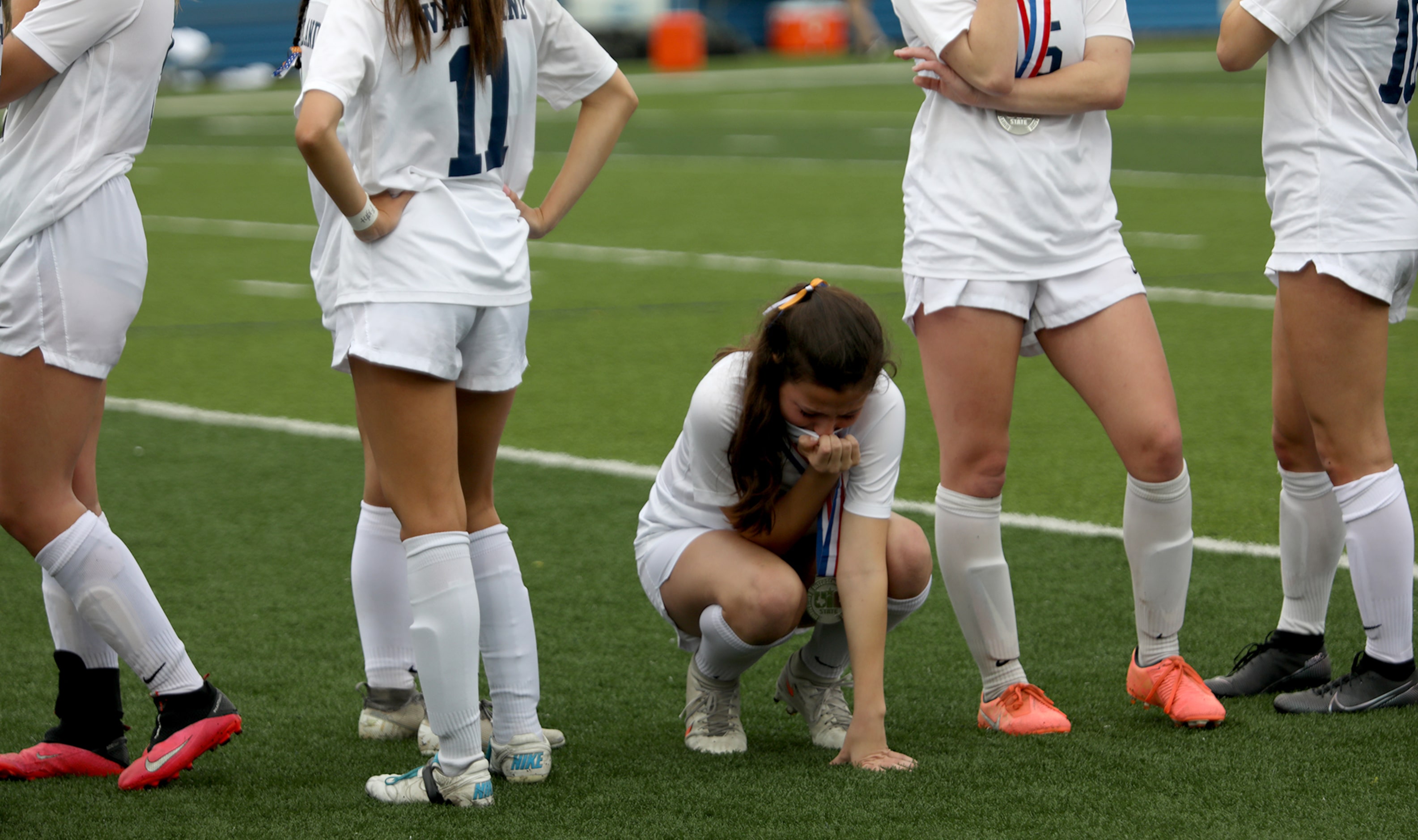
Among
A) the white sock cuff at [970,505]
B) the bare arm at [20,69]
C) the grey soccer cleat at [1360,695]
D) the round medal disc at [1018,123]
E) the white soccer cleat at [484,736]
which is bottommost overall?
the grey soccer cleat at [1360,695]

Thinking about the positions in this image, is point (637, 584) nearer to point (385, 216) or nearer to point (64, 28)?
point (385, 216)

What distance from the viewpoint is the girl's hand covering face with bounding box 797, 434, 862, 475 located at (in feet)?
11.2

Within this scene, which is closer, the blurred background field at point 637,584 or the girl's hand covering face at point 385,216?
the girl's hand covering face at point 385,216

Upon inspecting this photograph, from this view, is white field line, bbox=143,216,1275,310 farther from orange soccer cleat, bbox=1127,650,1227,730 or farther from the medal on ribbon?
the medal on ribbon

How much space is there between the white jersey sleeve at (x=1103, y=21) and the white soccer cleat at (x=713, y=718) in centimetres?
160

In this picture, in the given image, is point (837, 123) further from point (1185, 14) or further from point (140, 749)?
point (1185, 14)

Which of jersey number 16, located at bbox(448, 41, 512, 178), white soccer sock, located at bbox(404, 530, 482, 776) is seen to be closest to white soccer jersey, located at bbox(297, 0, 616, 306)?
jersey number 16, located at bbox(448, 41, 512, 178)

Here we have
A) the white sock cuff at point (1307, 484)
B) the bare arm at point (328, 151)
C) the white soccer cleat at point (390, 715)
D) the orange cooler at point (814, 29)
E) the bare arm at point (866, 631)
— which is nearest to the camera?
the bare arm at point (328, 151)

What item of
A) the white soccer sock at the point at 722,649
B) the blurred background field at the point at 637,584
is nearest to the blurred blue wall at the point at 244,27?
the blurred background field at the point at 637,584

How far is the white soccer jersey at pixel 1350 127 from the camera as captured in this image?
369 centimetres

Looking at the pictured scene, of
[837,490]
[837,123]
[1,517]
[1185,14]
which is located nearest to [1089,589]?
[837,490]

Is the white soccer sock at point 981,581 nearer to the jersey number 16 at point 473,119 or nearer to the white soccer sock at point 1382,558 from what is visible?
the white soccer sock at point 1382,558

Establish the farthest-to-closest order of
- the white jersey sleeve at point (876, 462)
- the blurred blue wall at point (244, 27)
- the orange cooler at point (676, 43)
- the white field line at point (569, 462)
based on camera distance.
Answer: the orange cooler at point (676, 43)
the blurred blue wall at point (244, 27)
the white field line at point (569, 462)
the white jersey sleeve at point (876, 462)

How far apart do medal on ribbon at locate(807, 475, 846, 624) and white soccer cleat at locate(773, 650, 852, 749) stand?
0.24 meters
